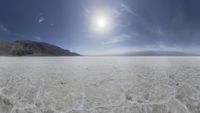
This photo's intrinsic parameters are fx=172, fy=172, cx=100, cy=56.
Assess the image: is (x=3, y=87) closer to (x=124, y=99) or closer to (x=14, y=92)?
(x=14, y=92)

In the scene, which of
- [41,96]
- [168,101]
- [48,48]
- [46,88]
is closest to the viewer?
[168,101]

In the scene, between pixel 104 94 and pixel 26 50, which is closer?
pixel 104 94

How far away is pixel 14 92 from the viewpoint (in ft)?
28.7

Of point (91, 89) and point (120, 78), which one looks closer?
point (91, 89)

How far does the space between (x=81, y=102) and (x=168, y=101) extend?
152 inches

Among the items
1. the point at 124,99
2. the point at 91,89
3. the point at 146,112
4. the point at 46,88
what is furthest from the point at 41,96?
the point at 146,112

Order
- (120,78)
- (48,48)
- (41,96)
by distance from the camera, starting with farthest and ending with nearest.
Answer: (48,48), (120,78), (41,96)

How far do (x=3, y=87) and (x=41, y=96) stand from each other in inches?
104

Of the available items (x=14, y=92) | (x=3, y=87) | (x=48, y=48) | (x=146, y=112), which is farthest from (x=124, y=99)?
(x=48, y=48)

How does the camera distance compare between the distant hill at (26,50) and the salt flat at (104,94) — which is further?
the distant hill at (26,50)

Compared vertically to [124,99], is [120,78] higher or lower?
higher

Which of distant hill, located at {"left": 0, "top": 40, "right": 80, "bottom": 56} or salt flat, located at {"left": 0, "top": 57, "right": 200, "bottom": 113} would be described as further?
distant hill, located at {"left": 0, "top": 40, "right": 80, "bottom": 56}

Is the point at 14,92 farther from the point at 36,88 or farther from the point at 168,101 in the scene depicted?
the point at 168,101

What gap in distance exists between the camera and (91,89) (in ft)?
28.8
